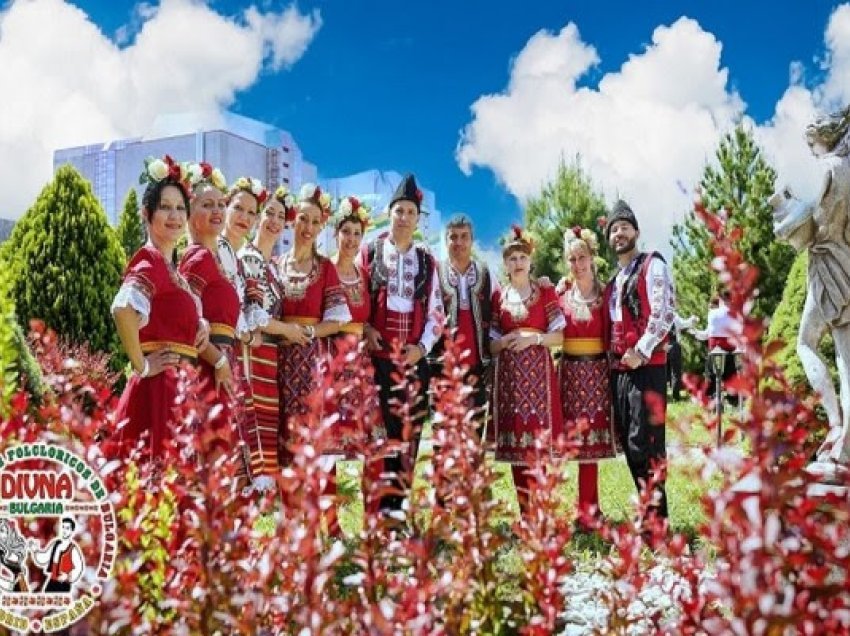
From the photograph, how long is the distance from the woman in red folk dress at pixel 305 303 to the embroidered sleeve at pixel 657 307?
64.9 inches

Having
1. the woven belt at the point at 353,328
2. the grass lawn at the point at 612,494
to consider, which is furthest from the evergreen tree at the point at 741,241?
the woven belt at the point at 353,328

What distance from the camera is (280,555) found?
1.75 metres

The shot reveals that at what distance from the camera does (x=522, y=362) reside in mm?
5363

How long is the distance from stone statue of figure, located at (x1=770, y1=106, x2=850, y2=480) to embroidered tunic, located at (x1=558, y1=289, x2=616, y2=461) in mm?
1615

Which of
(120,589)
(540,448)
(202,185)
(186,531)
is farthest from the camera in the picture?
(202,185)

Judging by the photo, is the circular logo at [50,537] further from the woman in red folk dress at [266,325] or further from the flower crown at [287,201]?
the flower crown at [287,201]

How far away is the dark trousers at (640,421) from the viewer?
5.07 metres

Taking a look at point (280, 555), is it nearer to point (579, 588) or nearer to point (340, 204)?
point (579, 588)

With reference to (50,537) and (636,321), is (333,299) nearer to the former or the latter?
(636,321)

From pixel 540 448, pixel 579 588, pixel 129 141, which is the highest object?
pixel 129 141

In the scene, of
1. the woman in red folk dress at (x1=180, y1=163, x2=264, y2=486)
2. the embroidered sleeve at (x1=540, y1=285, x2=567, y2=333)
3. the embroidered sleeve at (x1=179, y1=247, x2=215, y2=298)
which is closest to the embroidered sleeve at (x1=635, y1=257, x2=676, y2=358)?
the embroidered sleeve at (x1=540, y1=285, x2=567, y2=333)

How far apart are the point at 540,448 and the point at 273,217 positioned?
3140 mm

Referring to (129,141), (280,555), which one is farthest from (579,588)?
(129,141)

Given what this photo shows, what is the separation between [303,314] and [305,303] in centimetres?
6
